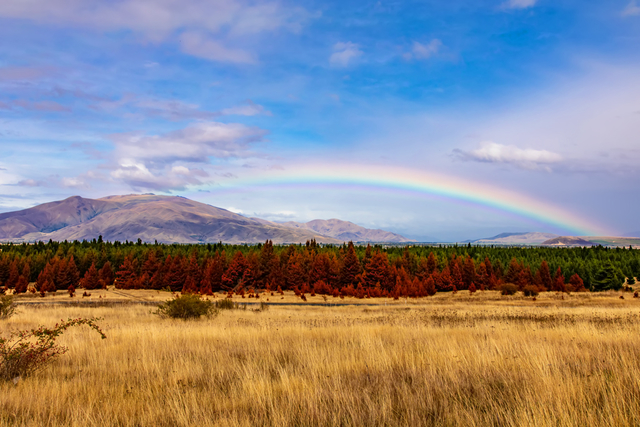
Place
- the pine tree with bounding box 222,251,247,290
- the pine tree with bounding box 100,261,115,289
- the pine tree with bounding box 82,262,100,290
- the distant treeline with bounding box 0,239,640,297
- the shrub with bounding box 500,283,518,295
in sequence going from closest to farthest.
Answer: the shrub with bounding box 500,283,518,295 → the pine tree with bounding box 82,262,100,290 → the distant treeline with bounding box 0,239,640,297 → the pine tree with bounding box 222,251,247,290 → the pine tree with bounding box 100,261,115,289

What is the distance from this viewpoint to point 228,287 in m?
81.5

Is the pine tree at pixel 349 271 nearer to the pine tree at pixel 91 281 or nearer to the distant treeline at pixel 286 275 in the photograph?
the distant treeline at pixel 286 275

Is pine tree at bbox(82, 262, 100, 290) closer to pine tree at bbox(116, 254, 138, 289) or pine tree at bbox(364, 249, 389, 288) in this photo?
pine tree at bbox(116, 254, 138, 289)

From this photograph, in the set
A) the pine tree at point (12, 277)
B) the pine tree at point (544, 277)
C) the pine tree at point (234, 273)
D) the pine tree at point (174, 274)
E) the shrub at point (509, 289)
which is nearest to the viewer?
the shrub at point (509, 289)

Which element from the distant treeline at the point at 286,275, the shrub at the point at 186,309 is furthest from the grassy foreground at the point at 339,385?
the distant treeline at the point at 286,275

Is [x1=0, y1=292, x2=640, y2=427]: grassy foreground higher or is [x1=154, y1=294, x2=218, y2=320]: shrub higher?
[x1=0, y1=292, x2=640, y2=427]: grassy foreground

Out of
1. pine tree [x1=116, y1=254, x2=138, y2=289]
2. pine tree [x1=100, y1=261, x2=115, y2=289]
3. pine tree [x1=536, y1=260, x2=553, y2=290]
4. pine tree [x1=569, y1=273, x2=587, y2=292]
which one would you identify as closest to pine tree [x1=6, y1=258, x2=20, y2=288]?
pine tree [x1=100, y1=261, x2=115, y2=289]

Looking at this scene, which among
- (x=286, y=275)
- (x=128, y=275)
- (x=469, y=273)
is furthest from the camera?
(x=469, y=273)

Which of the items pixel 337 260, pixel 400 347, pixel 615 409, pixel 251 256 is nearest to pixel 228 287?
pixel 251 256

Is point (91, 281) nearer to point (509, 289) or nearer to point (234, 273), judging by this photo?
point (234, 273)

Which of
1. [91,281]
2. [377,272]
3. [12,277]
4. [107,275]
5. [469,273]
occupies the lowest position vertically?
[91,281]

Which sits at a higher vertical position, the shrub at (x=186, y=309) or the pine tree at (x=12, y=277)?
the shrub at (x=186, y=309)

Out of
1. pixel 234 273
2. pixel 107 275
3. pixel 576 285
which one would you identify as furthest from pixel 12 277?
pixel 576 285

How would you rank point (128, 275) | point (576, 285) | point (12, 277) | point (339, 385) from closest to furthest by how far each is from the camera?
point (339, 385), point (12, 277), point (576, 285), point (128, 275)
